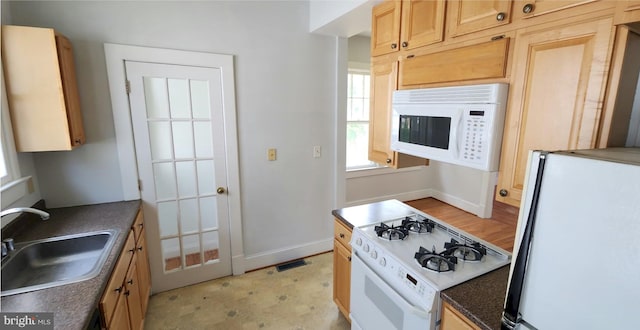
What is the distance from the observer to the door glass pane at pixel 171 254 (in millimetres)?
2598

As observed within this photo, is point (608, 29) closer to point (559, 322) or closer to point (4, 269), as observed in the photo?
point (559, 322)

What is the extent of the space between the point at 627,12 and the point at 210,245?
119 inches

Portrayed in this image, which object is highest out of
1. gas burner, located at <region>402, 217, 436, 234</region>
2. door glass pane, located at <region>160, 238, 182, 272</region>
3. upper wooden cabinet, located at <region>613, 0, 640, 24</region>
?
upper wooden cabinet, located at <region>613, 0, 640, 24</region>

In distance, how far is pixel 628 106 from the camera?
1.05 meters

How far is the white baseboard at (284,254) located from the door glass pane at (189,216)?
63cm

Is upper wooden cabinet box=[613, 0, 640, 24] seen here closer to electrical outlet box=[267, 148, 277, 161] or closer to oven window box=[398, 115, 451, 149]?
oven window box=[398, 115, 451, 149]

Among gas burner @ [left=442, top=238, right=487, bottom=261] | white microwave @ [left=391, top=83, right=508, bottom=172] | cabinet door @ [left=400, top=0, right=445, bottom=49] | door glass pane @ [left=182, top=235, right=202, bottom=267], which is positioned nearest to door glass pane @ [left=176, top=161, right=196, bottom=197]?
door glass pane @ [left=182, top=235, right=202, bottom=267]

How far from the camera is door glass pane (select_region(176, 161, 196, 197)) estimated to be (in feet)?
8.23

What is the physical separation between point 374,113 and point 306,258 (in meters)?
1.87

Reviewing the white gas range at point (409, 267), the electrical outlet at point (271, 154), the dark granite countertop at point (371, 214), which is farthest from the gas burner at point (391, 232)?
the electrical outlet at point (271, 154)

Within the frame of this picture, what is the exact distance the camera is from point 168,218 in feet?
8.39

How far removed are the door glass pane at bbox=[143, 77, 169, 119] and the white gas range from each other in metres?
1.82

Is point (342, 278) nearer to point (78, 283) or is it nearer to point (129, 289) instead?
point (129, 289)

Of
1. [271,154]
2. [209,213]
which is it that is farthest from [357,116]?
[209,213]
